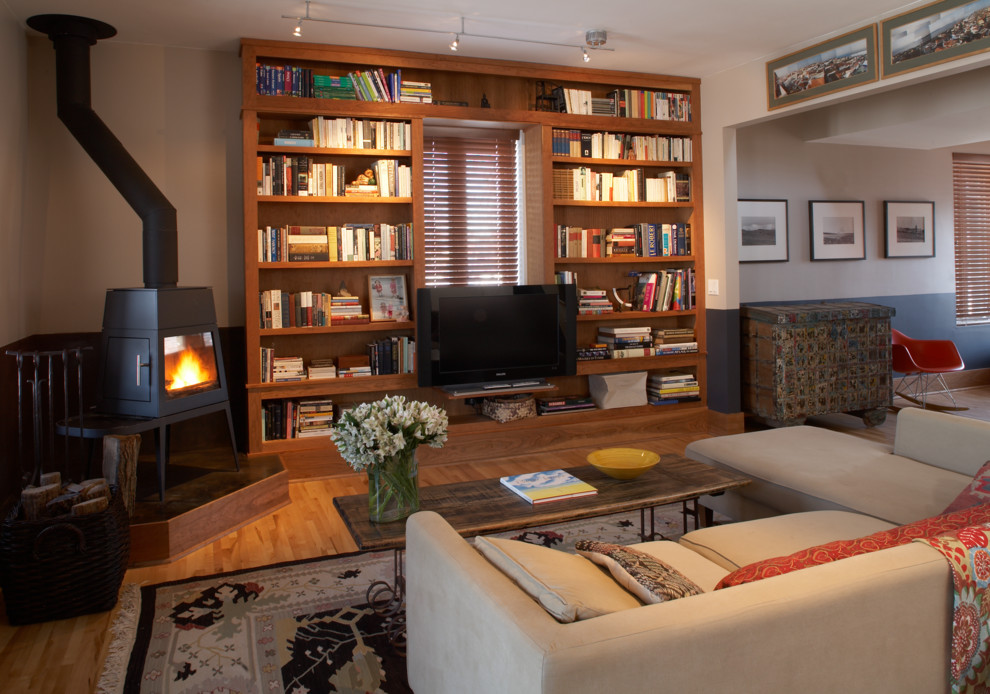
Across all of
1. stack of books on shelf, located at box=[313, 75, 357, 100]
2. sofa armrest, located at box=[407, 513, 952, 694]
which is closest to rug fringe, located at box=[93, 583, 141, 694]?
sofa armrest, located at box=[407, 513, 952, 694]

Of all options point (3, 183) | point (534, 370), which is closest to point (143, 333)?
point (3, 183)

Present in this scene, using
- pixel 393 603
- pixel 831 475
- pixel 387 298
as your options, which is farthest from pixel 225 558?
pixel 831 475

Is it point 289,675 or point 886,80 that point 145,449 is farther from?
point 886,80

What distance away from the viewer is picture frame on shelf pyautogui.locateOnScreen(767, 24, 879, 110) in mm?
4410

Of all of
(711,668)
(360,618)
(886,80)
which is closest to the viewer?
(711,668)

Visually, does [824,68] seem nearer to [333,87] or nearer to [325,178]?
[333,87]

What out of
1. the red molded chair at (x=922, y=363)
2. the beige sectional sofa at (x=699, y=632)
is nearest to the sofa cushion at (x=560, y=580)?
the beige sectional sofa at (x=699, y=632)

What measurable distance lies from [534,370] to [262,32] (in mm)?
2645

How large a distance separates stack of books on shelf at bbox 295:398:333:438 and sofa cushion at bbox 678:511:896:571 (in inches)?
110

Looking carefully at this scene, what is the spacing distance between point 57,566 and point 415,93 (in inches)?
134

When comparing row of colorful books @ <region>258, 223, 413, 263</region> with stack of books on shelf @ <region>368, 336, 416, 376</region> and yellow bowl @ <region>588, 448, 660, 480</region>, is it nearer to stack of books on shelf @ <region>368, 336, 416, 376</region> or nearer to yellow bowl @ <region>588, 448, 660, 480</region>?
stack of books on shelf @ <region>368, 336, 416, 376</region>

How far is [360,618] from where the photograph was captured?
9.00ft

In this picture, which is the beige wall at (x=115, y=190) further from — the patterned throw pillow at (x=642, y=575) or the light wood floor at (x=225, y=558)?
the patterned throw pillow at (x=642, y=575)

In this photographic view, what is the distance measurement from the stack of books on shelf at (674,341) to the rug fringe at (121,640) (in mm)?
3831
